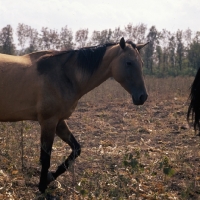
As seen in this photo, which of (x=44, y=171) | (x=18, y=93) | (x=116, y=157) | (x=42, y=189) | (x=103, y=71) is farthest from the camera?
(x=116, y=157)

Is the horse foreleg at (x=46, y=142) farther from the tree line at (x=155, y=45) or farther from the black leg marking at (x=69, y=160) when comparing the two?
the tree line at (x=155, y=45)

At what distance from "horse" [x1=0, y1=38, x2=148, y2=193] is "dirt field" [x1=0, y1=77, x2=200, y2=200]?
1.28 ft

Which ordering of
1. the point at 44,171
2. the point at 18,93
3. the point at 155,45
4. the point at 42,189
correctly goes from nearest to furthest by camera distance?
the point at 42,189 < the point at 44,171 < the point at 18,93 < the point at 155,45

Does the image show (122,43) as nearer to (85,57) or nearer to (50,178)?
(85,57)

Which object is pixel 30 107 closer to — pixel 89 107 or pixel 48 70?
pixel 48 70

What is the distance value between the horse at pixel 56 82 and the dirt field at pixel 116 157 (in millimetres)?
390

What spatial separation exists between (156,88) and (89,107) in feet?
15.9

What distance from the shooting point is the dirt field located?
3588 mm

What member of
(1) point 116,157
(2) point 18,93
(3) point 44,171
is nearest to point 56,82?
(2) point 18,93

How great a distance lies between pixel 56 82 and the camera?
4133mm

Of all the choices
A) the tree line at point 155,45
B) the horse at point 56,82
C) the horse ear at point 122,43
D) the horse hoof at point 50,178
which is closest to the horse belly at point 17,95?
the horse at point 56,82

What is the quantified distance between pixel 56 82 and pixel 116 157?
1875 mm

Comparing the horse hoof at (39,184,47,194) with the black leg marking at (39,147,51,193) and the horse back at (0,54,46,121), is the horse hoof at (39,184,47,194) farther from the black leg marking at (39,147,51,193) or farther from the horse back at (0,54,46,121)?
the horse back at (0,54,46,121)

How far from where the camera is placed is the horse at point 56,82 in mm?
4012
